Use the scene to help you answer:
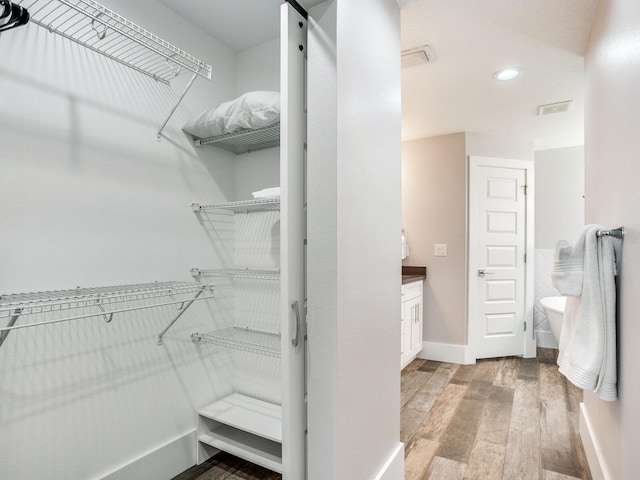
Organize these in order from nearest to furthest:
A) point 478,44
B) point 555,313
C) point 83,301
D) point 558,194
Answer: point 83,301, point 478,44, point 555,313, point 558,194

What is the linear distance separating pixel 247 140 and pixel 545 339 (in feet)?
13.9

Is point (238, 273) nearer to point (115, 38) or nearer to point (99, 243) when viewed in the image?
point (99, 243)

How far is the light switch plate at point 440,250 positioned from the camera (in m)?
3.82

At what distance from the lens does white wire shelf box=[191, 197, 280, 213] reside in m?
1.68

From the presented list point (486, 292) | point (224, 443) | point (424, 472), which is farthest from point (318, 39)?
point (486, 292)

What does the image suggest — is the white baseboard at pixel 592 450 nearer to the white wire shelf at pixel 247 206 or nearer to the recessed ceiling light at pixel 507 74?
the white wire shelf at pixel 247 206

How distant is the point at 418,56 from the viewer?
2.19 m

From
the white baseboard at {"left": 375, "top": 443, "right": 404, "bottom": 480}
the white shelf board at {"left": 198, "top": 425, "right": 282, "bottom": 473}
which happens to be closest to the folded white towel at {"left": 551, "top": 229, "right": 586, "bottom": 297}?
the white baseboard at {"left": 375, "top": 443, "right": 404, "bottom": 480}

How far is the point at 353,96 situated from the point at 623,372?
55.6 inches

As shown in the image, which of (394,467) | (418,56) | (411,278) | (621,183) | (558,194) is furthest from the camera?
(558,194)

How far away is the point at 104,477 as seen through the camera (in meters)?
1.50

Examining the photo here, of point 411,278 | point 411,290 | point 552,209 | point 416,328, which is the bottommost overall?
point 416,328

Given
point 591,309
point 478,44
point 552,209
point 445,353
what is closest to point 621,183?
point 591,309

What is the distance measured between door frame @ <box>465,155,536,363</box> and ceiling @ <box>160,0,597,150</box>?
2.03ft
